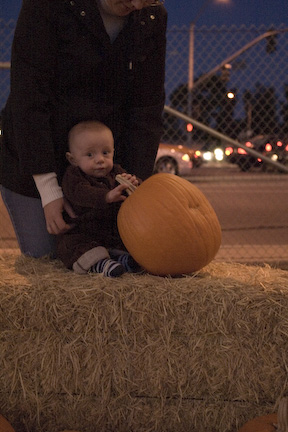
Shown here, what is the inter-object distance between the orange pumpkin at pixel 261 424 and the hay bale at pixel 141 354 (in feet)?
0.24

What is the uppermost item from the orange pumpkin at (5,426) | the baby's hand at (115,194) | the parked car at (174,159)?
the baby's hand at (115,194)

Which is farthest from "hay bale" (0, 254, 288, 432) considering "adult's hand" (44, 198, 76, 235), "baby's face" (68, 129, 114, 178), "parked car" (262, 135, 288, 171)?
"parked car" (262, 135, 288, 171)

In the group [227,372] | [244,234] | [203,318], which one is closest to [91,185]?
[203,318]

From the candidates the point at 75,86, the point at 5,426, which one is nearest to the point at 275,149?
the point at 75,86

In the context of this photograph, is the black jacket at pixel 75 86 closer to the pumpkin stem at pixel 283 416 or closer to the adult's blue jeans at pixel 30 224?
the adult's blue jeans at pixel 30 224

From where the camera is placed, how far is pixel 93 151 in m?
2.32

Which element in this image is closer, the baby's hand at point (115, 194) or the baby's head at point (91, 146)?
the baby's hand at point (115, 194)

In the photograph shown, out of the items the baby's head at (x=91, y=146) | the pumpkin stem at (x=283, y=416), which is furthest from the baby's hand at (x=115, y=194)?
the pumpkin stem at (x=283, y=416)

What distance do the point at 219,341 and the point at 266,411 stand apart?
323mm

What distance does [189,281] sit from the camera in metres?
2.02

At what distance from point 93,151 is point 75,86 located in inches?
13.4

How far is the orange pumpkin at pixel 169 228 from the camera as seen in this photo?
208 cm

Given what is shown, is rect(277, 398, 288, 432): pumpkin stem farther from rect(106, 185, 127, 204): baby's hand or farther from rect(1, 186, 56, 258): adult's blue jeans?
rect(1, 186, 56, 258): adult's blue jeans

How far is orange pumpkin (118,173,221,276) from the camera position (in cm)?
208
